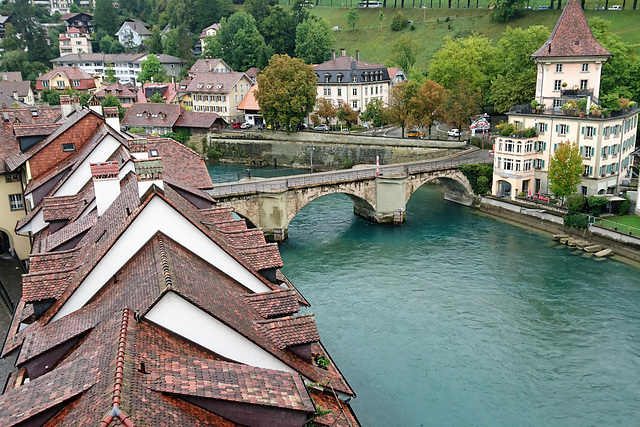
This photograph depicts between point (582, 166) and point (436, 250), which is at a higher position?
point (582, 166)

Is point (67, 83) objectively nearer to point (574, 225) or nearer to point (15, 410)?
point (574, 225)

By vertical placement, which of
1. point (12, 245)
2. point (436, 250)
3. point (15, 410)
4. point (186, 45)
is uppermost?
point (186, 45)

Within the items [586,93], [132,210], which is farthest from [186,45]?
[132,210]

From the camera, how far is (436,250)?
46906 mm

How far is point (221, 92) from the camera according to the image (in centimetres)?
10156

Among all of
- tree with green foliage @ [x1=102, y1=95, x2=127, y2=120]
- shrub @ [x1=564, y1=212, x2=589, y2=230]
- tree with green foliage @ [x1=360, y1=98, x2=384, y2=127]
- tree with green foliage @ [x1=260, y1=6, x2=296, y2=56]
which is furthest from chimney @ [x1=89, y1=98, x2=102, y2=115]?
tree with green foliage @ [x1=260, y1=6, x2=296, y2=56]

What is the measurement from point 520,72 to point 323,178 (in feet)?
103

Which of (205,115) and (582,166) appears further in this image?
(205,115)

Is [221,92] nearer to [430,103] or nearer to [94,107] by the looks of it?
[430,103]

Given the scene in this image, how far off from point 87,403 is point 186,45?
5590 inches

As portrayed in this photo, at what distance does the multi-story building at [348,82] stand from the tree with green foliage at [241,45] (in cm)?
3267

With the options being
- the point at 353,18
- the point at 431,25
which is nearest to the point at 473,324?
the point at 431,25

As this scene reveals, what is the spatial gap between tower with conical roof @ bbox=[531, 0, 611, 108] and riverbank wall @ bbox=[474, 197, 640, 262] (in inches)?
446

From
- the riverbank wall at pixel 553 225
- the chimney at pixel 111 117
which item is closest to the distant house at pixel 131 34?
the riverbank wall at pixel 553 225
